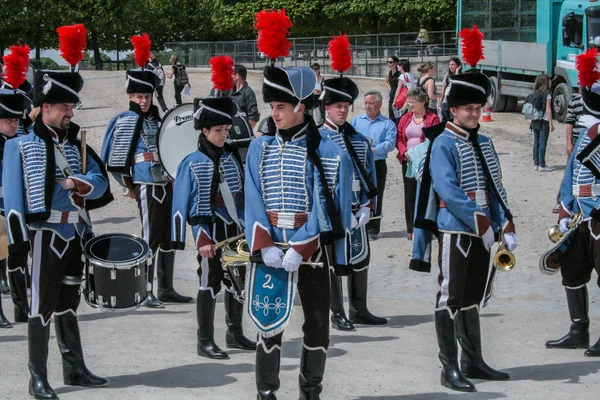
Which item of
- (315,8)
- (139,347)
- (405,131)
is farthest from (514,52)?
(315,8)

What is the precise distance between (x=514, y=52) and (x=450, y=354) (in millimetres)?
22000

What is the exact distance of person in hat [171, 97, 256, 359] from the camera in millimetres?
8250

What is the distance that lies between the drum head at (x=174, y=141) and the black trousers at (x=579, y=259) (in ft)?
10.5

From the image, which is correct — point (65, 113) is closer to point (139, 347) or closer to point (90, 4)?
point (139, 347)

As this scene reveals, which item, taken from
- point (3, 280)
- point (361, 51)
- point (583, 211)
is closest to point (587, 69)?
point (583, 211)

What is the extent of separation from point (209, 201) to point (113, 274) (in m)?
1.24

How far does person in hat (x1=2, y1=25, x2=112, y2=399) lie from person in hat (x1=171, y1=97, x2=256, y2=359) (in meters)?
0.94

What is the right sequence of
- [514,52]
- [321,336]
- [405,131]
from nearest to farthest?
[321,336]
[405,131]
[514,52]

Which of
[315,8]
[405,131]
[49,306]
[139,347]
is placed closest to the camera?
[49,306]

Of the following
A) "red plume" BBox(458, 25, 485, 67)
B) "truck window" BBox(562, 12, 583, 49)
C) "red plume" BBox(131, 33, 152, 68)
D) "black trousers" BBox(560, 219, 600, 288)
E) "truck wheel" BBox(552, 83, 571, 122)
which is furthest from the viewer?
"truck window" BBox(562, 12, 583, 49)

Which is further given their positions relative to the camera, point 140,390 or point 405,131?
point 405,131

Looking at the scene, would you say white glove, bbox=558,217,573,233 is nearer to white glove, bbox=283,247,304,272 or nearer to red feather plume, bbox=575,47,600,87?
red feather plume, bbox=575,47,600,87

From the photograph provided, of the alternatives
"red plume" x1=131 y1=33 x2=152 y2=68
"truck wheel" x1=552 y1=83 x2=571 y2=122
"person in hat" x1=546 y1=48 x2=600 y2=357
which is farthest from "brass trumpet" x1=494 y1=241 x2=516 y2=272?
"truck wheel" x1=552 y1=83 x2=571 y2=122

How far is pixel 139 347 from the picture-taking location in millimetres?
8703
